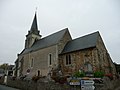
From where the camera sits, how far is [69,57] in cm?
2359

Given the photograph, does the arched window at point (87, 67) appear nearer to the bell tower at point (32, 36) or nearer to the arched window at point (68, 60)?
the arched window at point (68, 60)

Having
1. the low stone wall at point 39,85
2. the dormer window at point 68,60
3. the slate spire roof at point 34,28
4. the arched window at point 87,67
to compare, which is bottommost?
the low stone wall at point 39,85

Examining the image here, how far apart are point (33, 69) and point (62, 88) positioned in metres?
17.3

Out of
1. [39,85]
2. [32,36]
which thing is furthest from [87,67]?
[32,36]

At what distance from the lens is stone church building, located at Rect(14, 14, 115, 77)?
2022cm

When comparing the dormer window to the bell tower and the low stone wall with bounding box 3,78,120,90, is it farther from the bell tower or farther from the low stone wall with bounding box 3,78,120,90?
the bell tower

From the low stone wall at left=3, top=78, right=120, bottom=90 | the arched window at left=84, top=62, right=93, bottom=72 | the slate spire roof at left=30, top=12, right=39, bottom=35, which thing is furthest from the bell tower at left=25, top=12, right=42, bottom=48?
the arched window at left=84, top=62, right=93, bottom=72

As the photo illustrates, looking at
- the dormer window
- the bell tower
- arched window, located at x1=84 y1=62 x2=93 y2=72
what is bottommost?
arched window, located at x1=84 y1=62 x2=93 y2=72

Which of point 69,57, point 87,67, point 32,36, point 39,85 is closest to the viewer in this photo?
point 39,85

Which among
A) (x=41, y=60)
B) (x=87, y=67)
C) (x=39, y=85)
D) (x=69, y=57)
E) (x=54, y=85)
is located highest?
(x=69, y=57)

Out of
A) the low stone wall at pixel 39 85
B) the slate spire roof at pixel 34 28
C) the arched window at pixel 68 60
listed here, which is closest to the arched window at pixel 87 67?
the arched window at pixel 68 60

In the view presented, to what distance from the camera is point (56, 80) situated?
15680 mm

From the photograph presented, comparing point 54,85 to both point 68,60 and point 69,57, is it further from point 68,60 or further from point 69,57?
point 69,57

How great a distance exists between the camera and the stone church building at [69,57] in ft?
66.3
